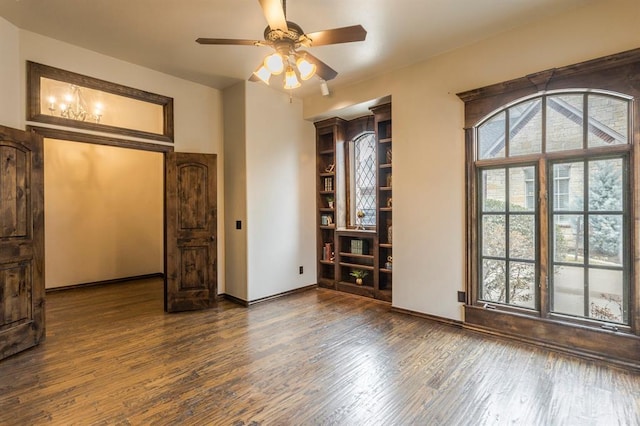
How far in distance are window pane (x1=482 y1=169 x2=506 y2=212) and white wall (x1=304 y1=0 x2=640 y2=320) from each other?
23 cm

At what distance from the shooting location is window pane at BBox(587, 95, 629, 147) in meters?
2.68

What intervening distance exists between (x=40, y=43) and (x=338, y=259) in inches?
178

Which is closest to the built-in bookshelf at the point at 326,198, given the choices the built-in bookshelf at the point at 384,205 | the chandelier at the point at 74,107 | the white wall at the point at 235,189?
the built-in bookshelf at the point at 384,205

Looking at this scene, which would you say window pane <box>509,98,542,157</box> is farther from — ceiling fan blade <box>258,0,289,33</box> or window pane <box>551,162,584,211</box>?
ceiling fan blade <box>258,0,289,33</box>

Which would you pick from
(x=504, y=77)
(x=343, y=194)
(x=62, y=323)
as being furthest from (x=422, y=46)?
(x=62, y=323)

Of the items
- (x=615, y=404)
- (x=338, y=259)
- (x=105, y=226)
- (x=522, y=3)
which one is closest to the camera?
(x=615, y=404)

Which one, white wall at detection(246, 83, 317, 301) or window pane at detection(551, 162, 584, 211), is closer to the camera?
window pane at detection(551, 162, 584, 211)

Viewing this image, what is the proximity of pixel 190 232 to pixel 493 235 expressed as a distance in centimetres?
372

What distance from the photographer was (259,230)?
4527 mm

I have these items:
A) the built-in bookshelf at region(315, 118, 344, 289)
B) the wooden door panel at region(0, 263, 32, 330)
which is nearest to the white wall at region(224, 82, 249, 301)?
the built-in bookshelf at region(315, 118, 344, 289)

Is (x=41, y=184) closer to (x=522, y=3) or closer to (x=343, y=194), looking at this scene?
(x=343, y=194)

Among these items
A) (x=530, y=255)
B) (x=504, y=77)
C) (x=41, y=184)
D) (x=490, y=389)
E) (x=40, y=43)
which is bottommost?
(x=490, y=389)

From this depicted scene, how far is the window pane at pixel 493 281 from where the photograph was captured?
10.9 feet

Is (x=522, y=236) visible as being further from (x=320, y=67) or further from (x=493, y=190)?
(x=320, y=67)
